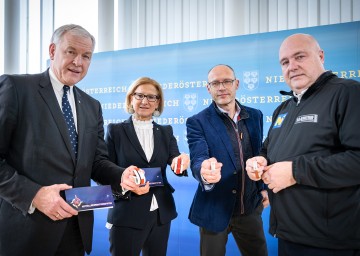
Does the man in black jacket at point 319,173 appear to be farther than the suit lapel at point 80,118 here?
No

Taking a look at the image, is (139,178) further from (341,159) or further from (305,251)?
(341,159)

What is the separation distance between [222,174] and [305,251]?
3.05 feet

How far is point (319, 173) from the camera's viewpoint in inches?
60.0

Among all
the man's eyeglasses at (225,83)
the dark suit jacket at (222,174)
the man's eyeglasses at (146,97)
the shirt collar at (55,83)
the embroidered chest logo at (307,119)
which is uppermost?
the man's eyeglasses at (225,83)

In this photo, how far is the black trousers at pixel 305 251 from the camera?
156cm

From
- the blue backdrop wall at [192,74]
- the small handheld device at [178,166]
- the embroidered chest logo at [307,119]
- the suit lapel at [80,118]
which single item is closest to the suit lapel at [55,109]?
the suit lapel at [80,118]

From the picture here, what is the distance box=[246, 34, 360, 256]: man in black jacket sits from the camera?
5.03 ft

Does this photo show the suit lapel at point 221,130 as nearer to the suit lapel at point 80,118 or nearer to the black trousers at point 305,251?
the black trousers at point 305,251

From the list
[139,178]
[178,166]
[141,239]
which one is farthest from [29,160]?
[141,239]

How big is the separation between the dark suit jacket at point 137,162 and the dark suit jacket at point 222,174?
0.94 feet

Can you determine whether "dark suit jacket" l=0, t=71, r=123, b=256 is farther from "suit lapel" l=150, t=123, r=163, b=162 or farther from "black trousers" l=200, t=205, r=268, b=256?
"black trousers" l=200, t=205, r=268, b=256

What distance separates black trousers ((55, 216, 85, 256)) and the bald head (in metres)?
1.59

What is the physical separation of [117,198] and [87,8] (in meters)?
3.90

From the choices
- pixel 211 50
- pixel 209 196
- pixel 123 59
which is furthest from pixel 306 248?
pixel 123 59
